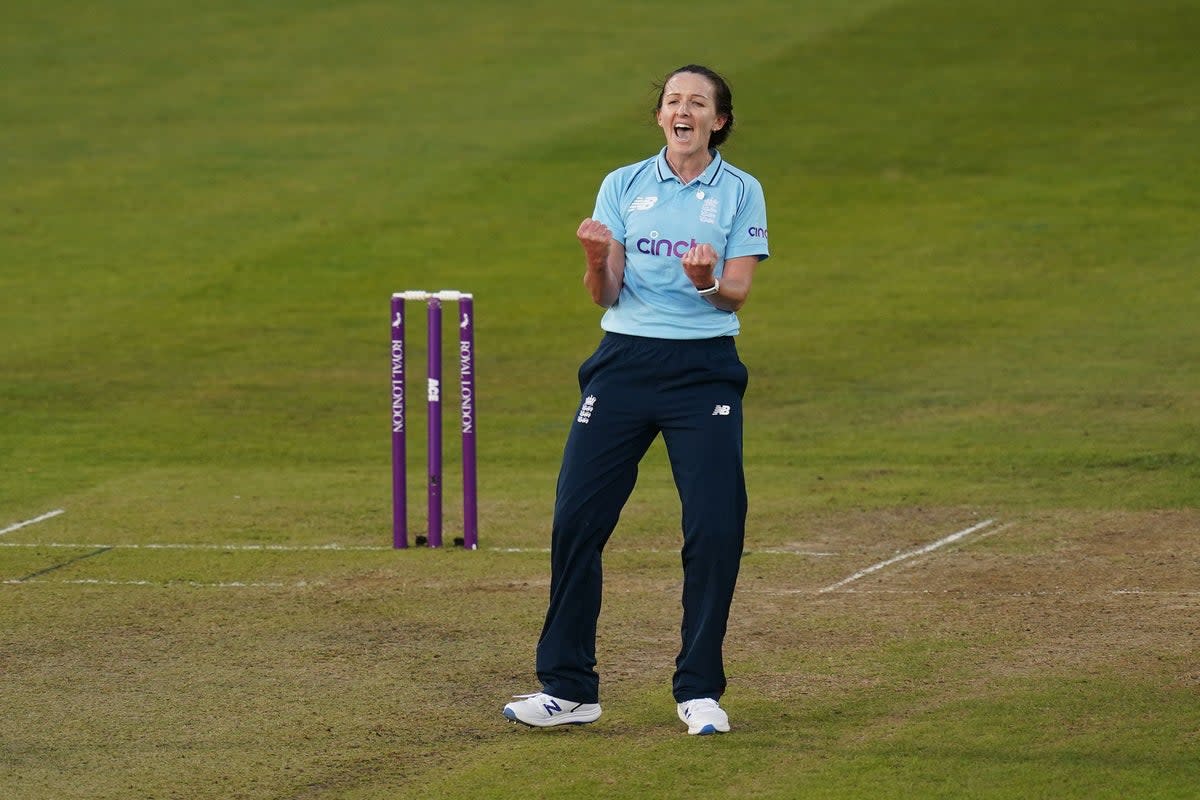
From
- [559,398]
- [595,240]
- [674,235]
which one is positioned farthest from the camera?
[559,398]

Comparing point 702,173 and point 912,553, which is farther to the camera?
point 912,553

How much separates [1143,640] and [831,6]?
74.6ft

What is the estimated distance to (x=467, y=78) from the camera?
26.4 m

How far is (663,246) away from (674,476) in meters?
0.76

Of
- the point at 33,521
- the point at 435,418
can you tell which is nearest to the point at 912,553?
the point at 435,418

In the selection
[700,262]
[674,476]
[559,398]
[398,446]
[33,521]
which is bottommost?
[33,521]

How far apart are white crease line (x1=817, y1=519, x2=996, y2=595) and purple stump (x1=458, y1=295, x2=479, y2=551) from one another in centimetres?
194

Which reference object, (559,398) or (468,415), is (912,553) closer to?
(468,415)

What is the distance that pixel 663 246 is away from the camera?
6.77m

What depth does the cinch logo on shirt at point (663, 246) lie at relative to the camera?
6754 millimetres

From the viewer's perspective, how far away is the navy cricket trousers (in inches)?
267

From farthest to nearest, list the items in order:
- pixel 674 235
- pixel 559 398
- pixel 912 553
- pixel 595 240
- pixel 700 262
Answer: pixel 559 398, pixel 912 553, pixel 674 235, pixel 595 240, pixel 700 262

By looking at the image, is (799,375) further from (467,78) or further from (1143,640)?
(467,78)

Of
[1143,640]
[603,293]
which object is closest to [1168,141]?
[1143,640]
